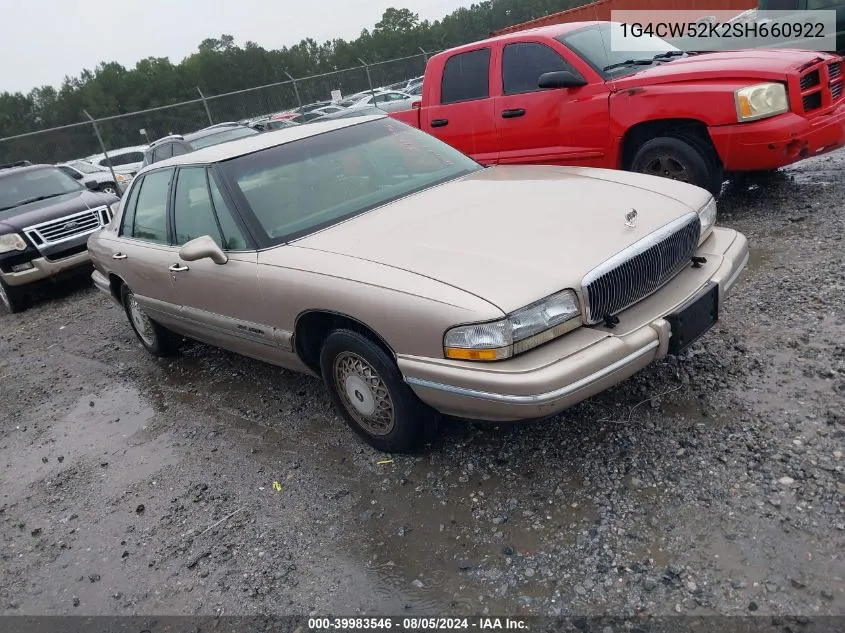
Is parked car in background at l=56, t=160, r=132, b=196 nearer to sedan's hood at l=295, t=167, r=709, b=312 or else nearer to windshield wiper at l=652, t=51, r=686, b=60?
windshield wiper at l=652, t=51, r=686, b=60

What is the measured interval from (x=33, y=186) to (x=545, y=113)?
744 centimetres

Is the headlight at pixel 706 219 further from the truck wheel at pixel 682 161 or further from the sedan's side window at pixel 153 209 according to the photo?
the sedan's side window at pixel 153 209

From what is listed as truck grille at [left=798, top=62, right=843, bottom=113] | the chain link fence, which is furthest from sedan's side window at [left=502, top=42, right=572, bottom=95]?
the chain link fence

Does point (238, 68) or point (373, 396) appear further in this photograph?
point (238, 68)

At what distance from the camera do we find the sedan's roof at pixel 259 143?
3914 mm

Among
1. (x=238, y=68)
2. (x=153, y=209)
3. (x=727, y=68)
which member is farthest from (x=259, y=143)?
(x=238, y=68)

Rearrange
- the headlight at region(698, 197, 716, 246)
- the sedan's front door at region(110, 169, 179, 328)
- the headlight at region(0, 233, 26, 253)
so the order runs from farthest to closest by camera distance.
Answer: the headlight at region(0, 233, 26, 253) → the sedan's front door at region(110, 169, 179, 328) → the headlight at region(698, 197, 716, 246)

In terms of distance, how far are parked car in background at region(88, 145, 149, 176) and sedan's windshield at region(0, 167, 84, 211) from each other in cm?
869

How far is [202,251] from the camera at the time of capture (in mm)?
3443

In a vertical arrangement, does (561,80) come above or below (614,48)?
below

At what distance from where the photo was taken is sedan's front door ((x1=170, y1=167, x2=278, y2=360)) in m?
3.57

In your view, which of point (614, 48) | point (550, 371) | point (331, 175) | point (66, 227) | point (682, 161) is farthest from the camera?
point (66, 227)

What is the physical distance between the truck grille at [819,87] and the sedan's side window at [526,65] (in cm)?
187

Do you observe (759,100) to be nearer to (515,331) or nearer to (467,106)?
(467,106)
